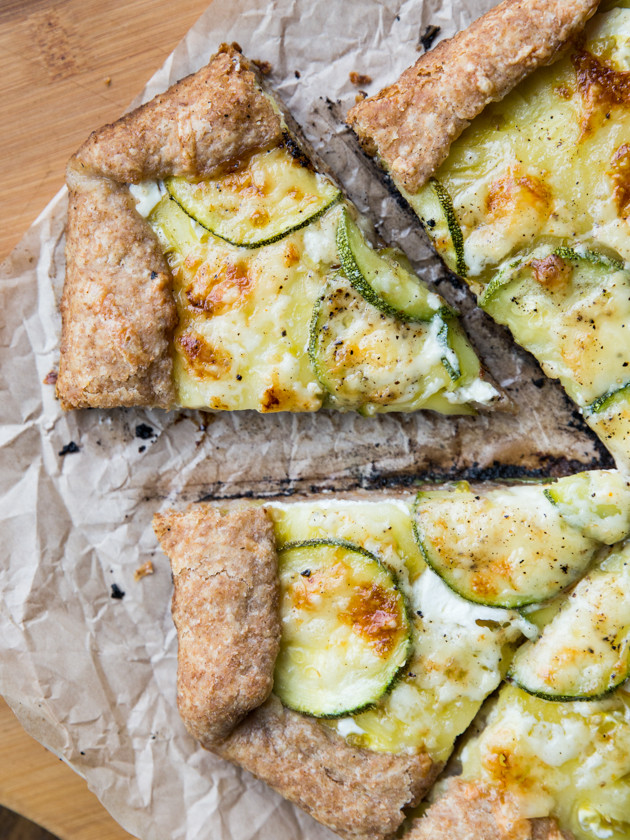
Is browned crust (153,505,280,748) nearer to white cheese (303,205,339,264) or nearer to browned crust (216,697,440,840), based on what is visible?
browned crust (216,697,440,840)

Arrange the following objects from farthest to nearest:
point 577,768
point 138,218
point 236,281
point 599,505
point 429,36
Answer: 1. point 429,36
2. point 138,218
3. point 236,281
4. point 599,505
5. point 577,768

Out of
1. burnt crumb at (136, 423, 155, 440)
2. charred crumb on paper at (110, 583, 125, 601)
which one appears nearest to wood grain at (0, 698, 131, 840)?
charred crumb on paper at (110, 583, 125, 601)

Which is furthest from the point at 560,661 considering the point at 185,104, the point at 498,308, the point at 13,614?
the point at 185,104

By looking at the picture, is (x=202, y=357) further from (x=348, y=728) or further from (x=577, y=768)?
(x=577, y=768)

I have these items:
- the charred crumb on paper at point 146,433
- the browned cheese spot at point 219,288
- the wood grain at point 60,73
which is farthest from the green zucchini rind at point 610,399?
the wood grain at point 60,73

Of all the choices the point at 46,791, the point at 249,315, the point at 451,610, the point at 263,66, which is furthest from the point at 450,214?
the point at 46,791
